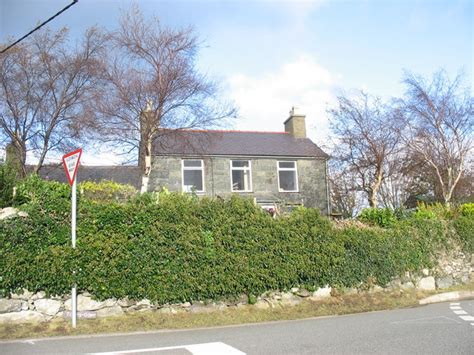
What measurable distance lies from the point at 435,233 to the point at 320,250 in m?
5.82

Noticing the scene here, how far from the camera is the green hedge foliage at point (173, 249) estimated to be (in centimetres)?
985

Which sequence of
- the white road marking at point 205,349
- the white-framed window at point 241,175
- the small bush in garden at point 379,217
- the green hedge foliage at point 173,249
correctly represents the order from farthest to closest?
1. the white-framed window at point 241,175
2. the small bush in garden at point 379,217
3. the green hedge foliage at point 173,249
4. the white road marking at point 205,349

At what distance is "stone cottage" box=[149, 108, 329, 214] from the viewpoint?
87.8ft

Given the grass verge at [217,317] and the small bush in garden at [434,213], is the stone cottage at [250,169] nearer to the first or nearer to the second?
Answer: the small bush in garden at [434,213]

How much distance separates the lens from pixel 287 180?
1152 inches

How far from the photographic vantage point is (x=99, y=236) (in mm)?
10445

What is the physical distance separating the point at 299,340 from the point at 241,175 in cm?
2048

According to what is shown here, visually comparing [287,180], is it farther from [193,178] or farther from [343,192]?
[343,192]

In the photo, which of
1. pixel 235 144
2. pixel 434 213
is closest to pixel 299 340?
pixel 434 213

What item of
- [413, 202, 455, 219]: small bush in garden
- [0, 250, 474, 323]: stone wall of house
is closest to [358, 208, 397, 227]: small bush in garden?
[413, 202, 455, 219]: small bush in garden

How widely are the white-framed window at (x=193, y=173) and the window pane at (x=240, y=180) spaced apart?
2.01 m

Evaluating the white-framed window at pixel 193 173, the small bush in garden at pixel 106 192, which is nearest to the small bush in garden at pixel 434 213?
the small bush in garden at pixel 106 192

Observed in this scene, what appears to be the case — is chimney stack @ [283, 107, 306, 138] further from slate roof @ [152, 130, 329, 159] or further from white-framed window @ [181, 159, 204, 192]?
white-framed window @ [181, 159, 204, 192]

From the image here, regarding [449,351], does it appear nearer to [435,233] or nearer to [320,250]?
[320,250]
